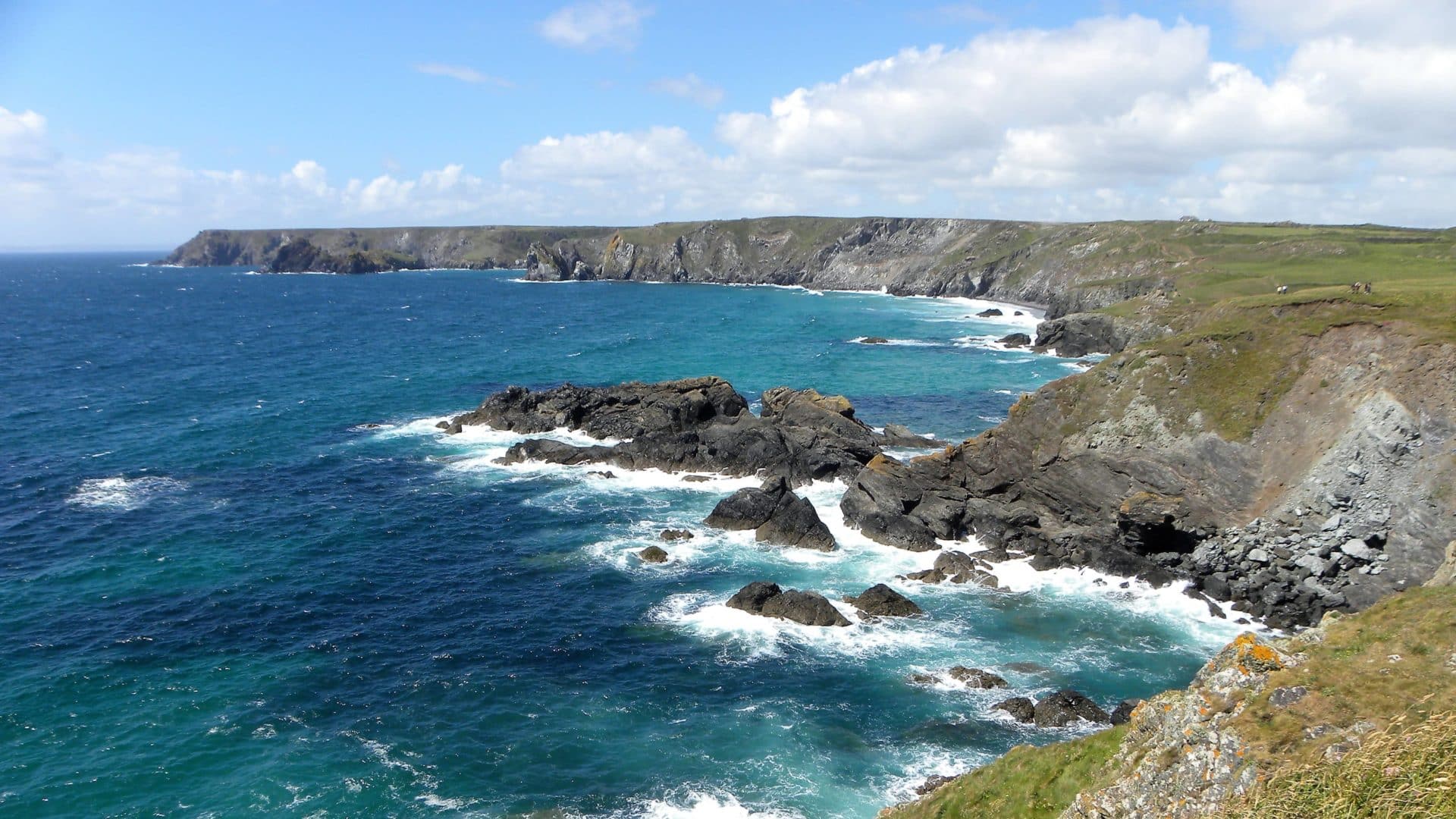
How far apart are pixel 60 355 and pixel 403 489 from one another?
291 ft

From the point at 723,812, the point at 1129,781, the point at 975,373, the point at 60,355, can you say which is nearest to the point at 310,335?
the point at 60,355

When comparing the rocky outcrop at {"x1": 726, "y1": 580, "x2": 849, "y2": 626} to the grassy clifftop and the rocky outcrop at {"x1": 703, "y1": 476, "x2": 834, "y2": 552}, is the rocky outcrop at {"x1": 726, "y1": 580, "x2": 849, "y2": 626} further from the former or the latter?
the grassy clifftop

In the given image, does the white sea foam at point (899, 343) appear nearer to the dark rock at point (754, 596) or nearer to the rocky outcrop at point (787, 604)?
the rocky outcrop at point (787, 604)

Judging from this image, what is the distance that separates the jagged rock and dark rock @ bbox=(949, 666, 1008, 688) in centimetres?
578

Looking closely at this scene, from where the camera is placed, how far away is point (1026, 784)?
2152cm

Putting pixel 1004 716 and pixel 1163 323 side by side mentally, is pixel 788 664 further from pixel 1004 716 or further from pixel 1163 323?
pixel 1163 323

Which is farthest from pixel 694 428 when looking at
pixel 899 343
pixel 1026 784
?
pixel 899 343

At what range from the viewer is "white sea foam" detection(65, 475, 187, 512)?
5778 cm

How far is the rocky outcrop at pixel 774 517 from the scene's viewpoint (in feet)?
171

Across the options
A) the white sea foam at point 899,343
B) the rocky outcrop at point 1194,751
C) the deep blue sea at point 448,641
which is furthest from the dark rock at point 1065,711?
the white sea foam at point 899,343

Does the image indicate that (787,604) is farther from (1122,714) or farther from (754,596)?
(1122,714)

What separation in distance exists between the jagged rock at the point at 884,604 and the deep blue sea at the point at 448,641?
118cm

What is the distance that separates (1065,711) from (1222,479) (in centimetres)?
1887

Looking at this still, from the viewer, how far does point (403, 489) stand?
62.0 metres
